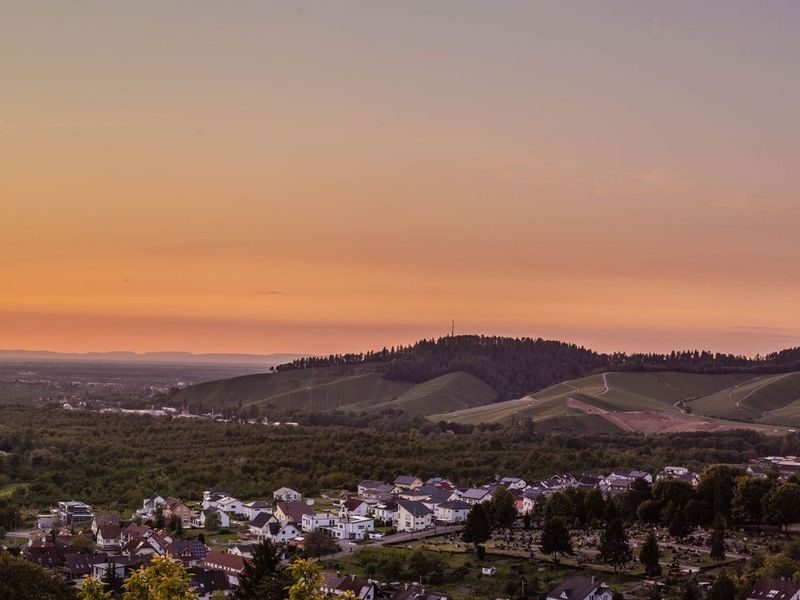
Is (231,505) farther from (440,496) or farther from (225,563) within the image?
(225,563)

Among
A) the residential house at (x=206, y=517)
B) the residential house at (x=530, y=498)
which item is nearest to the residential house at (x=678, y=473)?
the residential house at (x=530, y=498)

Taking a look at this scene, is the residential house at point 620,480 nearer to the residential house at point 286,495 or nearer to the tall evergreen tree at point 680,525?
the tall evergreen tree at point 680,525

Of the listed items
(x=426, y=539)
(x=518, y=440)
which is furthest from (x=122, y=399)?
(x=426, y=539)

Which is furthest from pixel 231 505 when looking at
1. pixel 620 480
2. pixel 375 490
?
pixel 620 480

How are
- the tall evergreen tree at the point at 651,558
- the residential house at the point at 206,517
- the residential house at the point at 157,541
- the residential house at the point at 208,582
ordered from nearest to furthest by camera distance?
the residential house at the point at 208,582 < the tall evergreen tree at the point at 651,558 < the residential house at the point at 157,541 < the residential house at the point at 206,517

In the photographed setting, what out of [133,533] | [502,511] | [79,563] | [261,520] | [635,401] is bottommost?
[79,563]

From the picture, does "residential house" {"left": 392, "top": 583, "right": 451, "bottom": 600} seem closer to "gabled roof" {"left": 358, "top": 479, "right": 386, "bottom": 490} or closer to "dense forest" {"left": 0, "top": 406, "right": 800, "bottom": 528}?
"dense forest" {"left": 0, "top": 406, "right": 800, "bottom": 528}
